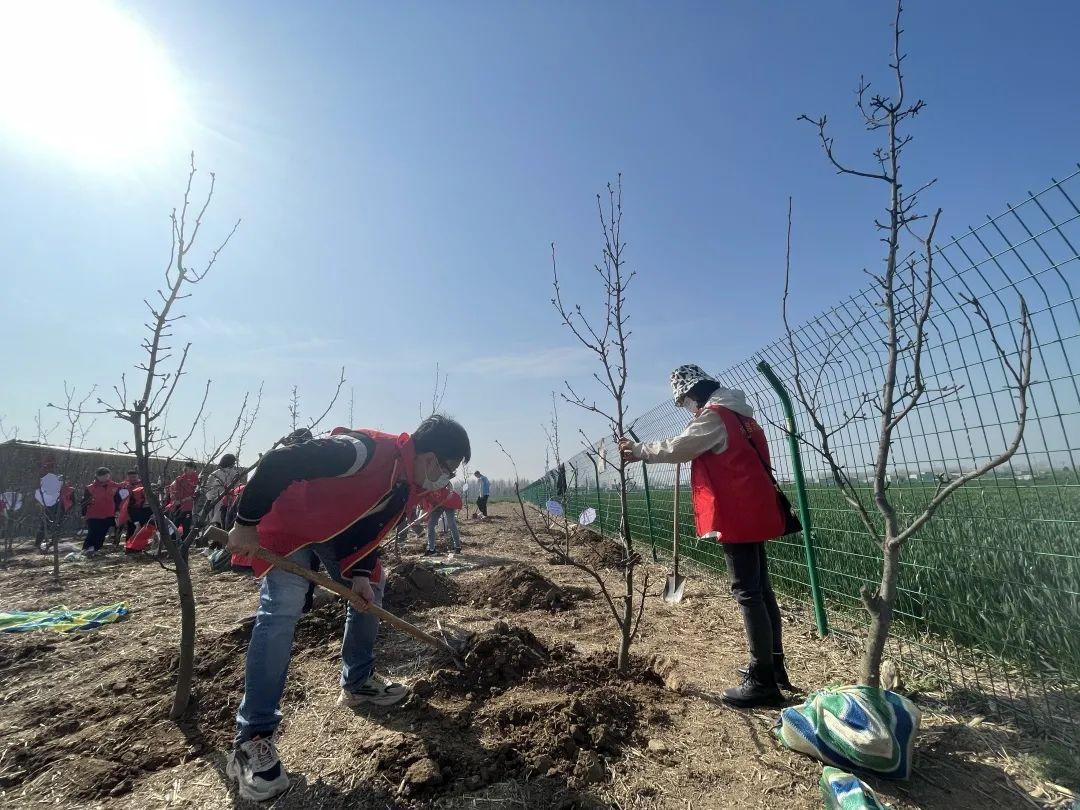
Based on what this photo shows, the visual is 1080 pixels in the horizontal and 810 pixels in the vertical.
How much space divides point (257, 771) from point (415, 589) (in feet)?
8.97

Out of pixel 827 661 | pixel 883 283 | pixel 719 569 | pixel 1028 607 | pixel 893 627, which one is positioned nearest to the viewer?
pixel 883 283

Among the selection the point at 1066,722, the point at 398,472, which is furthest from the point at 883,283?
the point at 398,472

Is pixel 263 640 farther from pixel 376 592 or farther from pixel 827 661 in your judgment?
pixel 827 661

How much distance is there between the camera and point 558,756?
6.09 ft

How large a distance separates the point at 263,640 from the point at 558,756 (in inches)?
46.3

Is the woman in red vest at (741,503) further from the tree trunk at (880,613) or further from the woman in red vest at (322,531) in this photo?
the woman in red vest at (322,531)

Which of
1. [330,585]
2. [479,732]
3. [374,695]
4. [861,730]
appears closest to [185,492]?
[374,695]

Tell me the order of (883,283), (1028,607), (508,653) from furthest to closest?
(508,653) → (1028,607) → (883,283)

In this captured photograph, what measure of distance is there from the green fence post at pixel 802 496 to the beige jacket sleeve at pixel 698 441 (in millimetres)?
1139

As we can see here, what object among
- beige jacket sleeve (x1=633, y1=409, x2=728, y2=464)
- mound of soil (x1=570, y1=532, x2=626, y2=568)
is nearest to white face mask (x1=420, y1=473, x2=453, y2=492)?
beige jacket sleeve (x1=633, y1=409, x2=728, y2=464)

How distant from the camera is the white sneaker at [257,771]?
5.81 feet

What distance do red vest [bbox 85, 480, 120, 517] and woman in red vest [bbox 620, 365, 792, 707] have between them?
9.68 metres

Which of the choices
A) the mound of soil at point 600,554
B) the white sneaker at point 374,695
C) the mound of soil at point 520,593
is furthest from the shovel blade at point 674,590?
the mound of soil at point 600,554

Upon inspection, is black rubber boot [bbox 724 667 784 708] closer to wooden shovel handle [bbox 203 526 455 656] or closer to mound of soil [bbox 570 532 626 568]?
wooden shovel handle [bbox 203 526 455 656]
